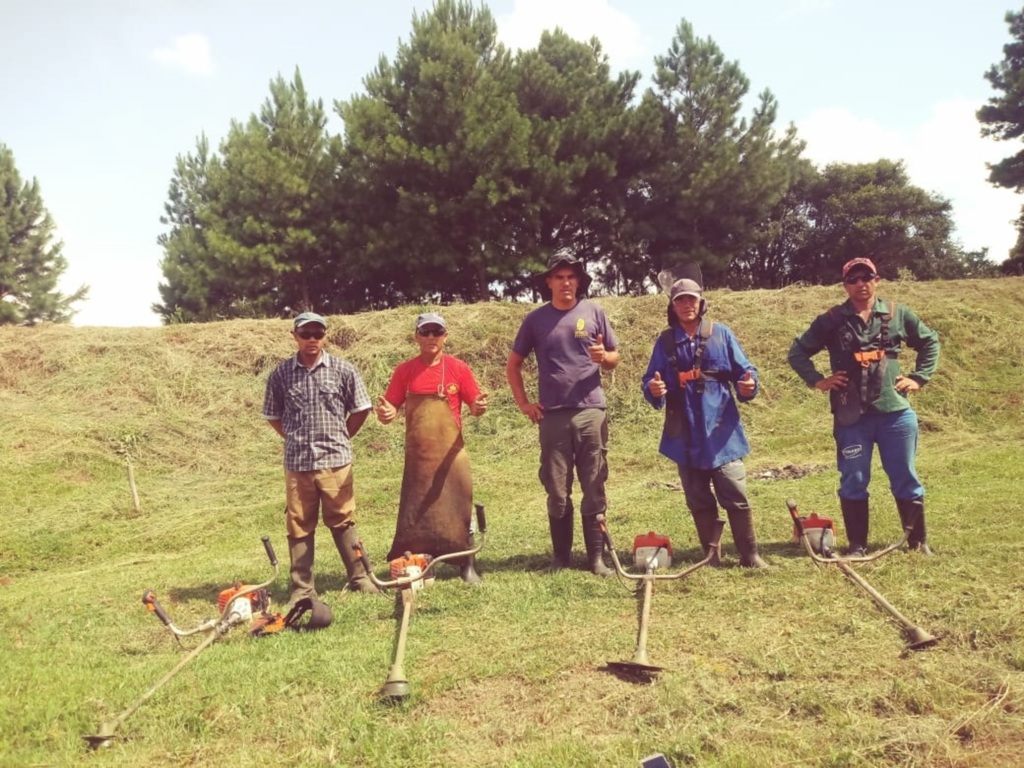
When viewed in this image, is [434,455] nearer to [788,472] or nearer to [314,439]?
[314,439]

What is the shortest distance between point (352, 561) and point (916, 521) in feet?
14.1

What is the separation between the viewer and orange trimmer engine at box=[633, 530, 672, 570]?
5641mm

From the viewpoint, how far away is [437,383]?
5961mm

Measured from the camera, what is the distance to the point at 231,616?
488 centimetres

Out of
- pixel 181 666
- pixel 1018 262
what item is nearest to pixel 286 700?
pixel 181 666

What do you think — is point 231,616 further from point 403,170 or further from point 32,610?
point 403,170

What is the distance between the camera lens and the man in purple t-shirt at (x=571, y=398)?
5730mm

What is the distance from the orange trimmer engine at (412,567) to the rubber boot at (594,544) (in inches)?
49.0

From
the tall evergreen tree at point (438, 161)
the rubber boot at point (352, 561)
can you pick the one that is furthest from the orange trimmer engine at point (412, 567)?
the tall evergreen tree at point (438, 161)

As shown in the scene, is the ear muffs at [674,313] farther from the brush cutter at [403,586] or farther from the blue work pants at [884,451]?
the brush cutter at [403,586]

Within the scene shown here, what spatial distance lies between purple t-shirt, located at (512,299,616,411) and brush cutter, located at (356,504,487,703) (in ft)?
3.64

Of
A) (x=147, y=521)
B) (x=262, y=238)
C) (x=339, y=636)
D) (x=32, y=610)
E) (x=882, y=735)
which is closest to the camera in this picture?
(x=882, y=735)

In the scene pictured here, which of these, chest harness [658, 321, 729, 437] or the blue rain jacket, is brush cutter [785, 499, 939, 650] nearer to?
the blue rain jacket

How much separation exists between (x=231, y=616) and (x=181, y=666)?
87 cm
